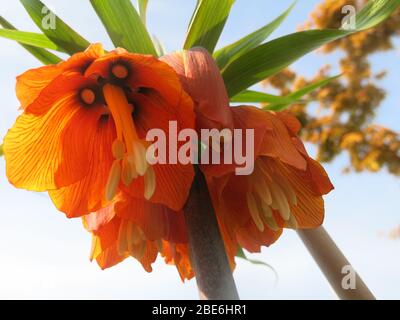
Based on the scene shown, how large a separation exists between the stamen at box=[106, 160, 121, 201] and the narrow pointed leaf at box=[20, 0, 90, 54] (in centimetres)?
19

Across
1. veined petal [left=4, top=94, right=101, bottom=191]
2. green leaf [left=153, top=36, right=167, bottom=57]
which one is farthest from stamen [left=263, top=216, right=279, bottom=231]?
green leaf [left=153, top=36, right=167, bottom=57]

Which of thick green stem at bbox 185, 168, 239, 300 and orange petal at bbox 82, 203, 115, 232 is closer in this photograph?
thick green stem at bbox 185, 168, 239, 300

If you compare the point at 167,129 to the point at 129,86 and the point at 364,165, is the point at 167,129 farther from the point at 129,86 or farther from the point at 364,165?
the point at 364,165

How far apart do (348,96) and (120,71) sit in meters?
4.84

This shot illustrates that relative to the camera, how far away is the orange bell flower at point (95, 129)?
1.70ft

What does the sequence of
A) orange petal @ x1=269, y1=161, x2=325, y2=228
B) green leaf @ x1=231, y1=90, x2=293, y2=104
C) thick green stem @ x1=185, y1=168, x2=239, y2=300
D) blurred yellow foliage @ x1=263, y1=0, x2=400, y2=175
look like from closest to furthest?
thick green stem @ x1=185, y1=168, x2=239, y2=300, orange petal @ x1=269, y1=161, x2=325, y2=228, green leaf @ x1=231, y1=90, x2=293, y2=104, blurred yellow foliage @ x1=263, y1=0, x2=400, y2=175

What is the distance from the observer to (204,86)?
50cm

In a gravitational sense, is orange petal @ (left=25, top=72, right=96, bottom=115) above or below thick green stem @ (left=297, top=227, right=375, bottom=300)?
above

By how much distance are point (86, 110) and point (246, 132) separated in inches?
9.0

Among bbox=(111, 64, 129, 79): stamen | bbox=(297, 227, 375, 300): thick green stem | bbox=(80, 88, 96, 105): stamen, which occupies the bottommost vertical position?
bbox=(297, 227, 375, 300): thick green stem

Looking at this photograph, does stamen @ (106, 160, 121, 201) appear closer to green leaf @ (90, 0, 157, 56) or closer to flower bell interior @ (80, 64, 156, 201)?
flower bell interior @ (80, 64, 156, 201)

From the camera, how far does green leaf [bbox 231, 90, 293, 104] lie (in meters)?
0.75

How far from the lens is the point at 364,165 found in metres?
4.65
